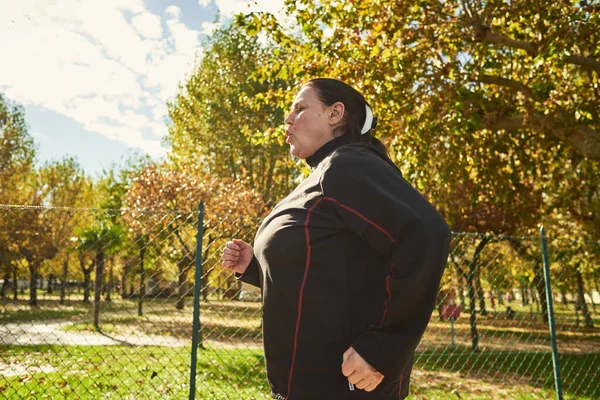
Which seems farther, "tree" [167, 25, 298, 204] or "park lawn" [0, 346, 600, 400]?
"tree" [167, 25, 298, 204]

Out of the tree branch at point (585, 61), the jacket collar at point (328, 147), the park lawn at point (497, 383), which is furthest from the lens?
the park lawn at point (497, 383)

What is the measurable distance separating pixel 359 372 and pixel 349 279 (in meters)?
0.29

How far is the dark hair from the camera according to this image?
1.82 meters

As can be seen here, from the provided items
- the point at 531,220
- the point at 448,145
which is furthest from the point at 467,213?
the point at 448,145

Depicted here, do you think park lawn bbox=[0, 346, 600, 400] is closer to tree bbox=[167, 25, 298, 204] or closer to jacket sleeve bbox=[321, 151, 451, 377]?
jacket sleeve bbox=[321, 151, 451, 377]

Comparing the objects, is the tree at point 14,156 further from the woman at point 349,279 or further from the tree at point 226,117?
the woman at point 349,279

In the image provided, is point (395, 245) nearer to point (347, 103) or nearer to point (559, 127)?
point (347, 103)

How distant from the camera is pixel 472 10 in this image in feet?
26.6

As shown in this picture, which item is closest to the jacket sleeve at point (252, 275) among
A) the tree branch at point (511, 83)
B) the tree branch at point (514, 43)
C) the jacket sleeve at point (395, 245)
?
the jacket sleeve at point (395, 245)

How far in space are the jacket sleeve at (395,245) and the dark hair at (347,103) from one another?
326 mm

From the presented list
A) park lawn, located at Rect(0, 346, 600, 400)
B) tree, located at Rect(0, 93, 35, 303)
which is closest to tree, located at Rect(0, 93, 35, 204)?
tree, located at Rect(0, 93, 35, 303)

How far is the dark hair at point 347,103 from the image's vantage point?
5.96 ft

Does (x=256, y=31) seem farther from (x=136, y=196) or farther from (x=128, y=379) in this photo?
(x=136, y=196)

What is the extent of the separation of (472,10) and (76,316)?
18.6 meters
